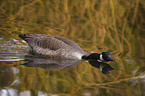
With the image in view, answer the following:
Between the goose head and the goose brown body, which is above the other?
the goose brown body

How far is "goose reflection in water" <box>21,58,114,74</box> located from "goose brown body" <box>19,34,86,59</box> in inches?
8.0

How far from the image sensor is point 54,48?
6.52 meters

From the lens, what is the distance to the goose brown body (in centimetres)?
641

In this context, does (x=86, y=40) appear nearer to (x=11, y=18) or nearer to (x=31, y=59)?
(x=31, y=59)

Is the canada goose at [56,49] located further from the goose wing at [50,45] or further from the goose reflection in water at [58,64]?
the goose reflection in water at [58,64]

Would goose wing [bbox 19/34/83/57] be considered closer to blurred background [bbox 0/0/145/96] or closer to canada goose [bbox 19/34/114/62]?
canada goose [bbox 19/34/114/62]

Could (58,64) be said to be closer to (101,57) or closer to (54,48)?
(54,48)

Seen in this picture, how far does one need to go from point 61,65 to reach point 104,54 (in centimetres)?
118

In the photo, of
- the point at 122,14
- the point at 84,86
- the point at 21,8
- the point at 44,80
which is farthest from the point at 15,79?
the point at 122,14

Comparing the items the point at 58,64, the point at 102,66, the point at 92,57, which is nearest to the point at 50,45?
the point at 58,64

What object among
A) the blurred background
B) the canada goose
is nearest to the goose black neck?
the canada goose

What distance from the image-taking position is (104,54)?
603 cm

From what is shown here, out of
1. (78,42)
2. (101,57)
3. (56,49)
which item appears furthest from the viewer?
(78,42)

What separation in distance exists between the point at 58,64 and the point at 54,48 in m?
0.78
